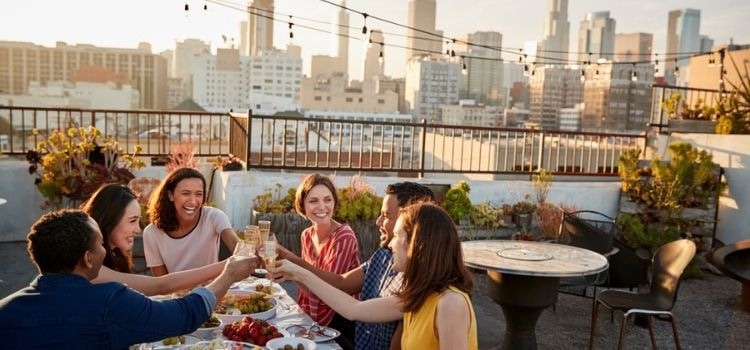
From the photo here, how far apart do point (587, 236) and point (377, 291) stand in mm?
2827

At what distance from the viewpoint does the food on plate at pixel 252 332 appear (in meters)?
2.35

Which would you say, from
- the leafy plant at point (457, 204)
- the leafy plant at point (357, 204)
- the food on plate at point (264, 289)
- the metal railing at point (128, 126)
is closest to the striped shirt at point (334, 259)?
the food on plate at point (264, 289)

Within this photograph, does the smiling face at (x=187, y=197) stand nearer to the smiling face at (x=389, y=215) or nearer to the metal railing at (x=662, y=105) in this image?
the smiling face at (x=389, y=215)

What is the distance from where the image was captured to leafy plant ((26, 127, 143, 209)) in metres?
6.70

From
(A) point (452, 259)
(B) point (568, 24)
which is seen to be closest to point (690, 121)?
(A) point (452, 259)

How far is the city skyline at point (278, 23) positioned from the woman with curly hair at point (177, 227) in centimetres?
515

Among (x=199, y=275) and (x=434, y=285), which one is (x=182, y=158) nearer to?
(x=199, y=275)

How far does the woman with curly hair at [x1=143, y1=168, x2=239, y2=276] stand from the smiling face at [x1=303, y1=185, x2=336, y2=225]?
1.87ft

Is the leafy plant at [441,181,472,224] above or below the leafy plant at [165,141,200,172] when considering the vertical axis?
below

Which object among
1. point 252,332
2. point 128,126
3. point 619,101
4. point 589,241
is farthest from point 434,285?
point 619,101

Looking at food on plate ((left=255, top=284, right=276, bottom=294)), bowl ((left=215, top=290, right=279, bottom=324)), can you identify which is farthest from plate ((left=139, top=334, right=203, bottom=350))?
food on plate ((left=255, top=284, right=276, bottom=294))

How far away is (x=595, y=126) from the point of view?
75062mm

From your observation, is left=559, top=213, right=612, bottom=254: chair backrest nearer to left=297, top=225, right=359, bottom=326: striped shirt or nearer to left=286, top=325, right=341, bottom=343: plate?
left=297, top=225, right=359, bottom=326: striped shirt

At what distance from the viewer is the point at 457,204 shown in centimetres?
720
